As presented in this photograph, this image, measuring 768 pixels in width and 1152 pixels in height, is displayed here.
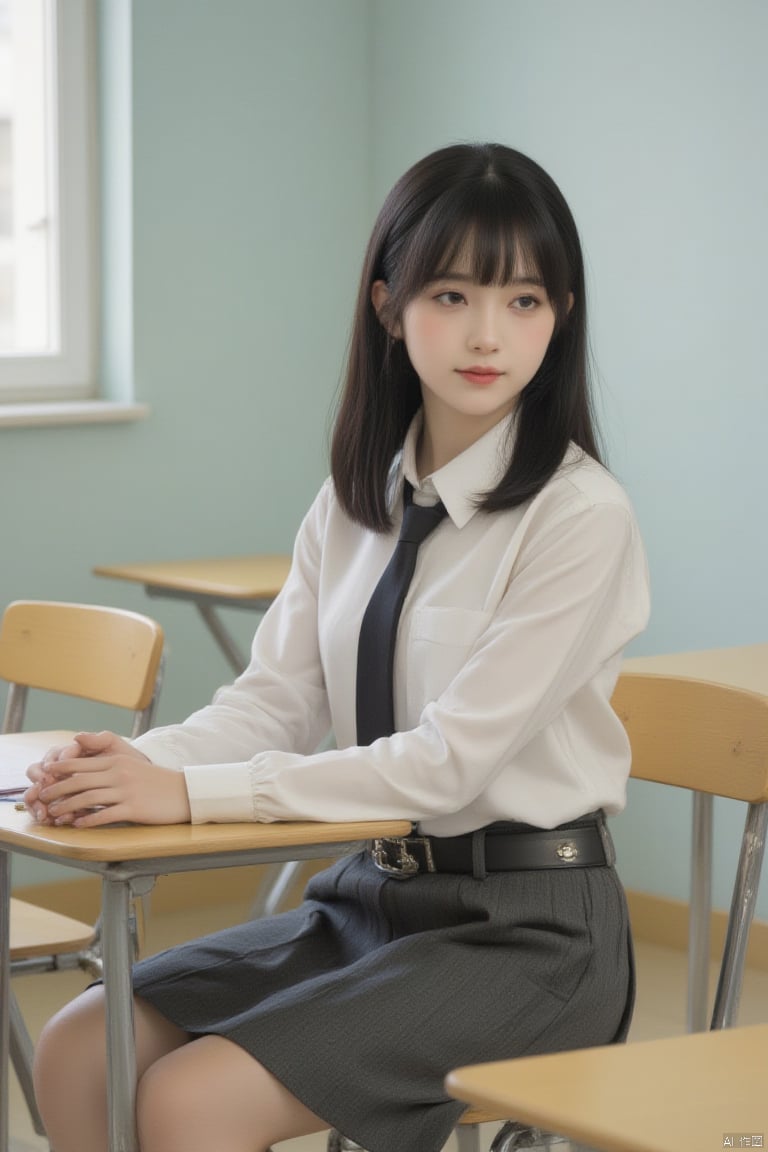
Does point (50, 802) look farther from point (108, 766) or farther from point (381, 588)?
point (381, 588)

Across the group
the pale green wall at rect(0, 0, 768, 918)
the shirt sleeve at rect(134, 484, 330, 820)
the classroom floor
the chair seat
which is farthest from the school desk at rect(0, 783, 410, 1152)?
the pale green wall at rect(0, 0, 768, 918)

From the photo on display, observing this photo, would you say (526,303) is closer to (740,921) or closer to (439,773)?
(439,773)

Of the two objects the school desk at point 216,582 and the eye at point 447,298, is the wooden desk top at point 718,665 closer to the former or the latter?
the eye at point 447,298

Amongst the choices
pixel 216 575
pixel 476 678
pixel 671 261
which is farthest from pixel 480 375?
pixel 671 261

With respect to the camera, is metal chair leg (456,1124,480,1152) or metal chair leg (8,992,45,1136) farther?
metal chair leg (8,992,45,1136)

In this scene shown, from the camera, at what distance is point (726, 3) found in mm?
3291

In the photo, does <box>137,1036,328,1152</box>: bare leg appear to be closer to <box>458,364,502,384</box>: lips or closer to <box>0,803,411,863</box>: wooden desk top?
<box>0,803,411,863</box>: wooden desk top

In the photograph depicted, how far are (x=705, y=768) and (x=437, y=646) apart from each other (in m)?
0.33

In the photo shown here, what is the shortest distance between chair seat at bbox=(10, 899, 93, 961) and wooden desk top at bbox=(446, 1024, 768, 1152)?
1.31m

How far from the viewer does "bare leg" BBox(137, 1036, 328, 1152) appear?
1.38 meters

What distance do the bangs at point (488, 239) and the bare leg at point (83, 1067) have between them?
72 centimetres

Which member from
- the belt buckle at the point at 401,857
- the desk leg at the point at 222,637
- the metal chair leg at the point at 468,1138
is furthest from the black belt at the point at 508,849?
the desk leg at the point at 222,637

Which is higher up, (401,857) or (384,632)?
(384,632)

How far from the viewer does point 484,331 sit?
161 cm
